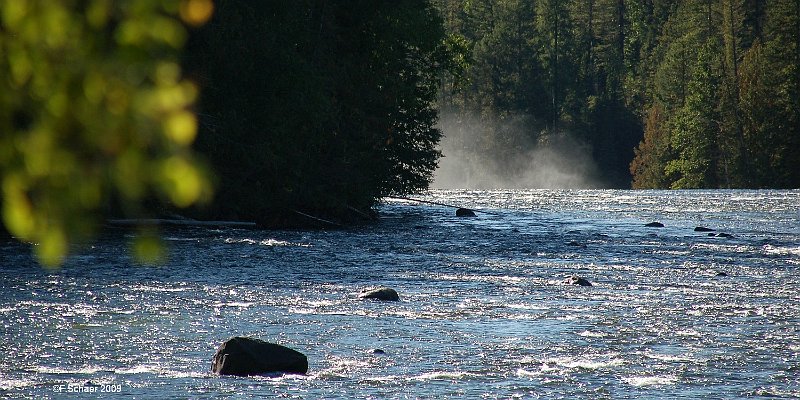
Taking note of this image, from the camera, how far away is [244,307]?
1742cm

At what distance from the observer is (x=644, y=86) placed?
132125 mm

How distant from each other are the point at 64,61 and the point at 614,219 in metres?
45.0

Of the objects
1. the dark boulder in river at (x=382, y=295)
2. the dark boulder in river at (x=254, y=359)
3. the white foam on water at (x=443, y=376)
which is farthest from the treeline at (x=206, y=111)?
the white foam on water at (x=443, y=376)

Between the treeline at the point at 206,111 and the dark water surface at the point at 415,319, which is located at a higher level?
the treeline at the point at 206,111

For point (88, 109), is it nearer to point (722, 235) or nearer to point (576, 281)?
point (576, 281)

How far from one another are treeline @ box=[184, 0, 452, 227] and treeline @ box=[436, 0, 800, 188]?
5698cm

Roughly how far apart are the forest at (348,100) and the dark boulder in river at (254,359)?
230 centimetres

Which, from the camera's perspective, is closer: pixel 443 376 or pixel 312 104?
pixel 443 376

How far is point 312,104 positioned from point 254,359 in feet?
80.5

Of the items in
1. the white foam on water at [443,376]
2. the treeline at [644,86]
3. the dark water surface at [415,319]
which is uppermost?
the treeline at [644,86]

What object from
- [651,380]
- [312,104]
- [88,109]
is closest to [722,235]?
[312,104]

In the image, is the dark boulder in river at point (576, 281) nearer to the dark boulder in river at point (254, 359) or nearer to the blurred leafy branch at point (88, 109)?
the dark boulder in river at point (254, 359)

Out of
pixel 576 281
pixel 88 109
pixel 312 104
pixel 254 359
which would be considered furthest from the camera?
pixel 312 104

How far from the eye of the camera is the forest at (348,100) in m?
2.50
